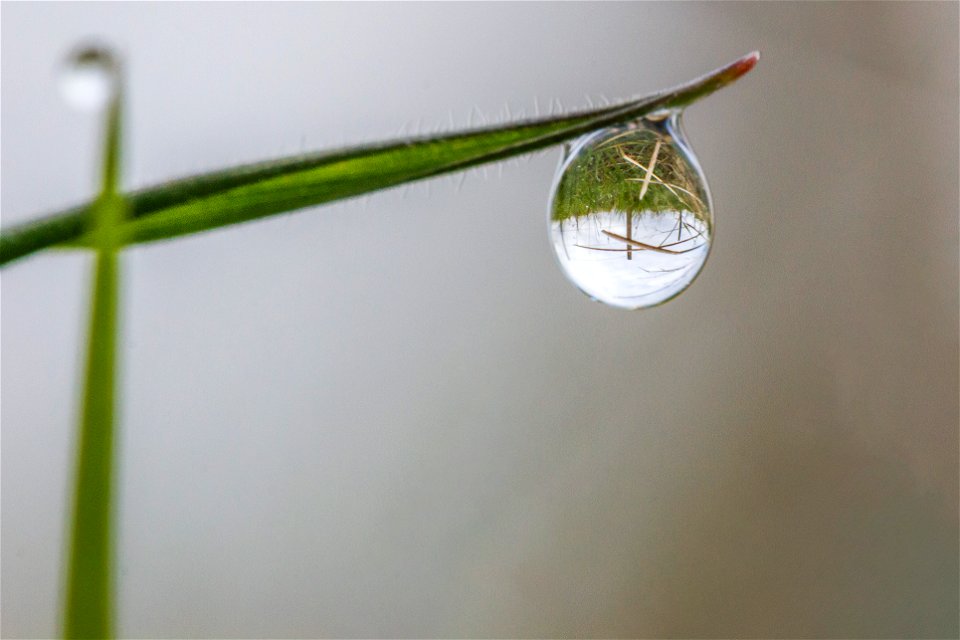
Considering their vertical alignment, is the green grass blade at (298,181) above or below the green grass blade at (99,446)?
above

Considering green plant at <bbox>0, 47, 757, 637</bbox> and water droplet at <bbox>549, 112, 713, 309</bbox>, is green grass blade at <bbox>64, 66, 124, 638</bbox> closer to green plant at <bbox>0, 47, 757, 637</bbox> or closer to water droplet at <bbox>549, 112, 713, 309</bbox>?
green plant at <bbox>0, 47, 757, 637</bbox>

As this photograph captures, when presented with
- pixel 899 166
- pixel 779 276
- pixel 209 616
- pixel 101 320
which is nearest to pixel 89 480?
pixel 101 320

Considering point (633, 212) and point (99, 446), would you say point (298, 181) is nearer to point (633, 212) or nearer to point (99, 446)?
point (99, 446)

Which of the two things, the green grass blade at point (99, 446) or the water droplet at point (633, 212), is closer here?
the green grass blade at point (99, 446)

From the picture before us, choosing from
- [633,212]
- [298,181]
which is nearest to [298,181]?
[298,181]

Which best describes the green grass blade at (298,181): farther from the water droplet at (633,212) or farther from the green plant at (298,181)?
the water droplet at (633,212)

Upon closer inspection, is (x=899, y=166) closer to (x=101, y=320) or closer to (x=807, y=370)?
(x=807, y=370)

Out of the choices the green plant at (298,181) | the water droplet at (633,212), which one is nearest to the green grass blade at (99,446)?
the green plant at (298,181)

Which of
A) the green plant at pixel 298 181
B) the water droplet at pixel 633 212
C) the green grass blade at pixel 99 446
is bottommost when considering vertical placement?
the green grass blade at pixel 99 446
